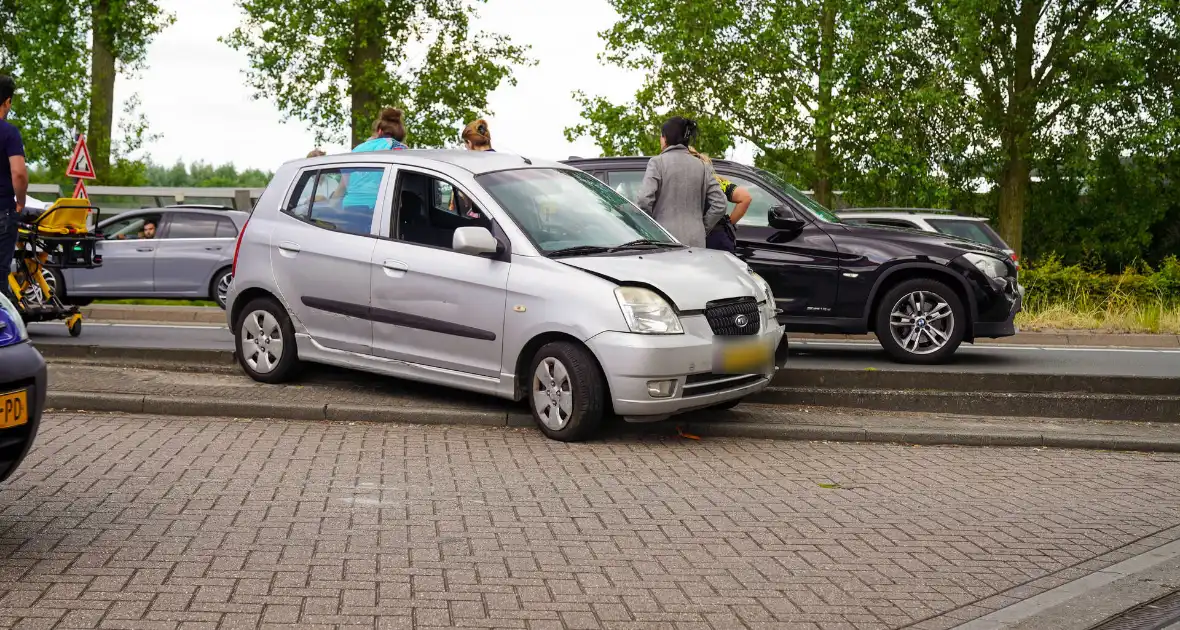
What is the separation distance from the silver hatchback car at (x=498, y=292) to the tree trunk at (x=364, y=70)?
2118 centimetres

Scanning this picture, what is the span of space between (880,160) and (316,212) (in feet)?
72.0

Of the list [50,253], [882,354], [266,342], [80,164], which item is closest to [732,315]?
[266,342]

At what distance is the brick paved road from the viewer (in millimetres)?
4750

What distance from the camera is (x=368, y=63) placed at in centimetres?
3038

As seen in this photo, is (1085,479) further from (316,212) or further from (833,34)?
(833,34)

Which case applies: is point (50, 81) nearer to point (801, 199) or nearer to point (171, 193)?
point (171, 193)

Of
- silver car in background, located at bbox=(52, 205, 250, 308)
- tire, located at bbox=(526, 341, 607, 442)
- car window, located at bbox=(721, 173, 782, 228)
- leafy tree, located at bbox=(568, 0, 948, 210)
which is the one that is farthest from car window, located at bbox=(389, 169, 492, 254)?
leafy tree, located at bbox=(568, 0, 948, 210)

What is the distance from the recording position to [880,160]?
29.5 metres

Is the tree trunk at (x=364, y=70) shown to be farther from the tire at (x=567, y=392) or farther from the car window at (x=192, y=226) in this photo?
the tire at (x=567, y=392)

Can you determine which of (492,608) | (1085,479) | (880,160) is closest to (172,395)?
(492,608)

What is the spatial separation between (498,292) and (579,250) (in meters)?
0.59

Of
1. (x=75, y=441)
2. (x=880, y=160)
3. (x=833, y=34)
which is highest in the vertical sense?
(x=833, y=34)

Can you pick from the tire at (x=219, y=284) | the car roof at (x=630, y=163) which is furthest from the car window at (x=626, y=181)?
the tire at (x=219, y=284)

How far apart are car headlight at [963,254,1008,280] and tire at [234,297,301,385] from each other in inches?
219
